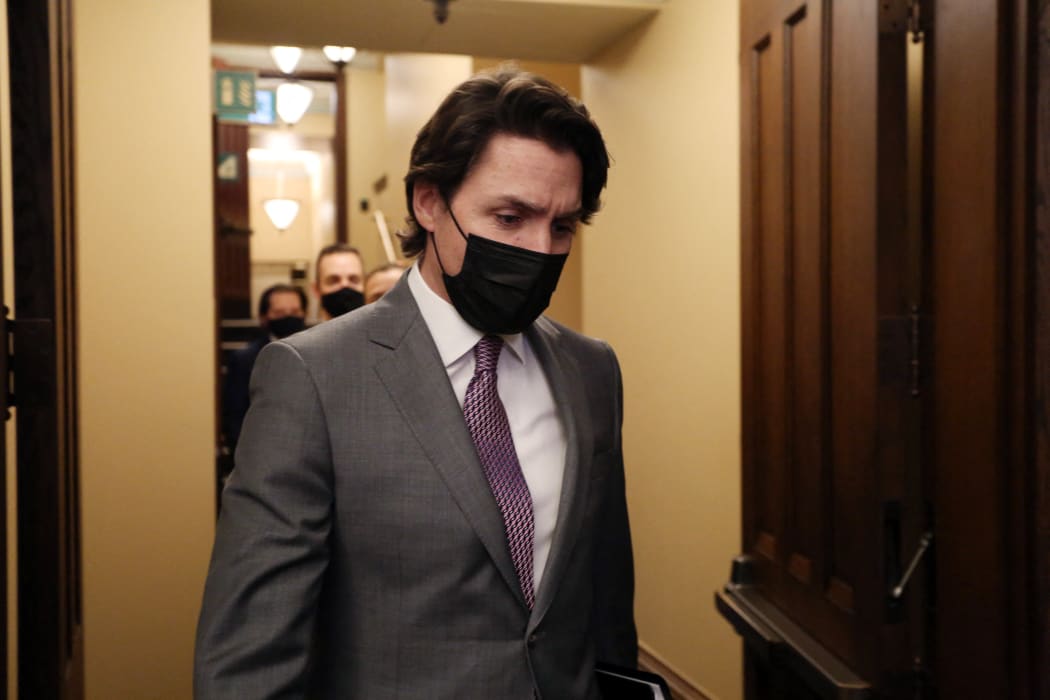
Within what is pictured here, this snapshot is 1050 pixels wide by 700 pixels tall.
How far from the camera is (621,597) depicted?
4.81ft

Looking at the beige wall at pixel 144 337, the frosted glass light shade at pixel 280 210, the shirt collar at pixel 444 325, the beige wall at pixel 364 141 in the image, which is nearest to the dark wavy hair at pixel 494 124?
the shirt collar at pixel 444 325

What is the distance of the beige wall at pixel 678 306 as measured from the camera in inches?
120

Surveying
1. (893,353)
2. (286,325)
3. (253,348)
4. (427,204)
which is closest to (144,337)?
(253,348)

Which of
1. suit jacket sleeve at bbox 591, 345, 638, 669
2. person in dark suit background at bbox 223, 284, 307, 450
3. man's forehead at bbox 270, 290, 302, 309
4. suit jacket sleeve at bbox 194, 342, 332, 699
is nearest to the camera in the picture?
suit jacket sleeve at bbox 194, 342, 332, 699

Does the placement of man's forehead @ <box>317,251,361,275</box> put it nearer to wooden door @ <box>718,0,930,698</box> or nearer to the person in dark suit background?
the person in dark suit background

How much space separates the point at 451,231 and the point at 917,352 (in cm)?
75

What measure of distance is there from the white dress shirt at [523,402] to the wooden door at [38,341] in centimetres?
56

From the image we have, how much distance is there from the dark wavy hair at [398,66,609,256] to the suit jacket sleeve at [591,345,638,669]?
381mm

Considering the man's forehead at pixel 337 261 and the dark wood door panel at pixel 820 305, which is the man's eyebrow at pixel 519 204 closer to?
the dark wood door panel at pixel 820 305

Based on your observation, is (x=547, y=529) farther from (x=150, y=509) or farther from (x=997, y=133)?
(x=150, y=509)

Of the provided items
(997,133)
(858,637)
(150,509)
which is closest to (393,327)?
(997,133)

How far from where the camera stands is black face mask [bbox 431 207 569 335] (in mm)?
1277

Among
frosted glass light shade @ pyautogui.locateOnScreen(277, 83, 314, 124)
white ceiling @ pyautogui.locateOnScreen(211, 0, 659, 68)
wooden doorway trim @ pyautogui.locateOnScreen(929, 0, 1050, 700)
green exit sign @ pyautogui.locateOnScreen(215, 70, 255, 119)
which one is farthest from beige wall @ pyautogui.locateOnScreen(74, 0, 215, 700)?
frosted glass light shade @ pyautogui.locateOnScreen(277, 83, 314, 124)

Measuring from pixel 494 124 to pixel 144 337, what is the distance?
2130mm
